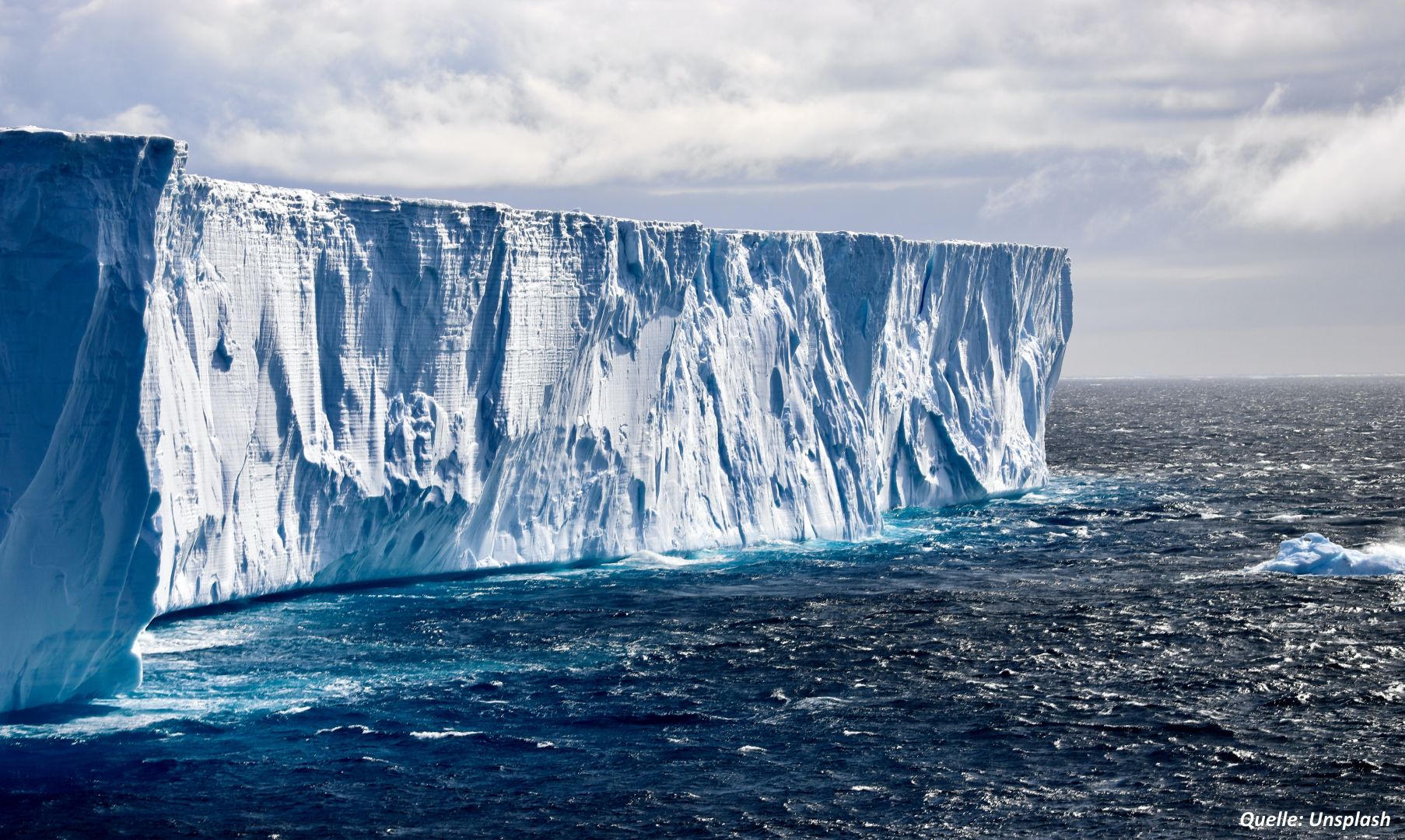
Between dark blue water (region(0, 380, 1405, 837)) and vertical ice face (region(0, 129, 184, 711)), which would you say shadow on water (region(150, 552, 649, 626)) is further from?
vertical ice face (region(0, 129, 184, 711))

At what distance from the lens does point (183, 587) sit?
23016 millimetres

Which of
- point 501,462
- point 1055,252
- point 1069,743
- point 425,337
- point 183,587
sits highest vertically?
point 1055,252

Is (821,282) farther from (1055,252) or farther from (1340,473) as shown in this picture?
(1340,473)

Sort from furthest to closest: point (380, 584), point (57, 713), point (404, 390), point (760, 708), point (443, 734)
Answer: point (380, 584), point (404, 390), point (760, 708), point (57, 713), point (443, 734)

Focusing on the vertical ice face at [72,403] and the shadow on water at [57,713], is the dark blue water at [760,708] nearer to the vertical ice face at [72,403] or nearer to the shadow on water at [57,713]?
the shadow on water at [57,713]

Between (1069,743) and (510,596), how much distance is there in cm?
Result: 1177

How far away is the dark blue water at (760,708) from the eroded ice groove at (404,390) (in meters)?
1.21

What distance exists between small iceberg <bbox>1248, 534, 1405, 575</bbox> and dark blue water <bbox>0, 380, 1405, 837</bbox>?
0.62m

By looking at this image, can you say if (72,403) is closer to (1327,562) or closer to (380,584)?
(380,584)

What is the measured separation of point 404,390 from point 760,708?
1053 cm

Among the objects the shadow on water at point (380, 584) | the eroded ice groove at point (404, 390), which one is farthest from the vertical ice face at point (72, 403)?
the shadow on water at point (380, 584)

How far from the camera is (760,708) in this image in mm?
19000

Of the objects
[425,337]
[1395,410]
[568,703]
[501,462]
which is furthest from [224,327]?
[1395,410]

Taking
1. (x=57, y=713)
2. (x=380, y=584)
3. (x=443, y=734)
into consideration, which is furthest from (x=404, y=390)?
(x=443, y=734)
